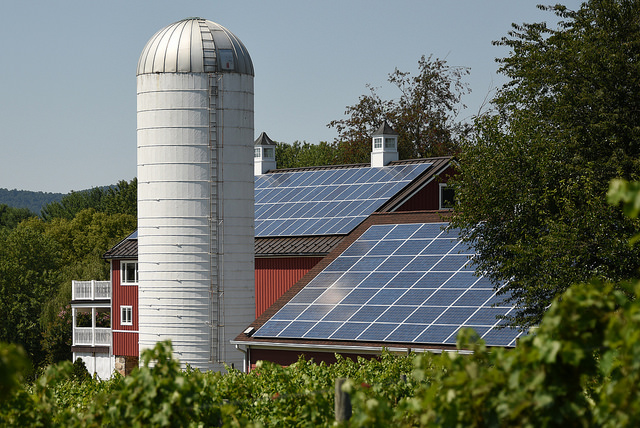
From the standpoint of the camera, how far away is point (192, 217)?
29.4 metres

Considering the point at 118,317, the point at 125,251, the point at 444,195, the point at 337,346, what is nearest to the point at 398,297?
the point at 337,346

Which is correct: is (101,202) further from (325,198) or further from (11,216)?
(325,198)

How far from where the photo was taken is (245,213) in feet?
99.7

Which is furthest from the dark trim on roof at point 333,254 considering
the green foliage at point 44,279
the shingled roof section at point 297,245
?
the green foliage at point 44,279

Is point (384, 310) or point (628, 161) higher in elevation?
point (628, 161)

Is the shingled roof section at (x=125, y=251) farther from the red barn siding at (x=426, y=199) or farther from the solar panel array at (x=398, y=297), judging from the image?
the solar panel array at (x=398, y=297)

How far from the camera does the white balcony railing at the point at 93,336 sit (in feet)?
161

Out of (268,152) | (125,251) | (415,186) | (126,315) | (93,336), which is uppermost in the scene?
(268,152)

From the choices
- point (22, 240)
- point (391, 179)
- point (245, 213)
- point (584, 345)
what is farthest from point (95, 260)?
point (584, 345)

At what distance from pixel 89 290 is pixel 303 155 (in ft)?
186

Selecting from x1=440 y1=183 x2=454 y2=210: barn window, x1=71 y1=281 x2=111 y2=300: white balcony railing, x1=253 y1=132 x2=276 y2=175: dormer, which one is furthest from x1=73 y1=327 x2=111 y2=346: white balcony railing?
x1=440 y1=183 x2=454 y2=210: barn window

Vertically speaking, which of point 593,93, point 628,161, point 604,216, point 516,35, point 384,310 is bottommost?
point 384,310

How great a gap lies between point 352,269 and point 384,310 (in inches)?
137

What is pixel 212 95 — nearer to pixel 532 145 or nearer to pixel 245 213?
pixel 245 213
